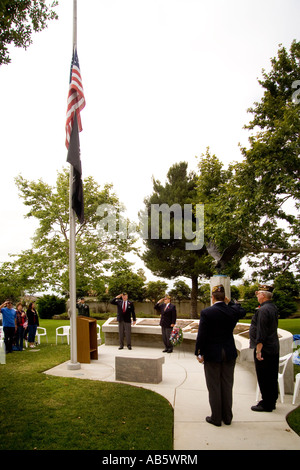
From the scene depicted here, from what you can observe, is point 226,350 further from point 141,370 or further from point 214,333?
point 141,370

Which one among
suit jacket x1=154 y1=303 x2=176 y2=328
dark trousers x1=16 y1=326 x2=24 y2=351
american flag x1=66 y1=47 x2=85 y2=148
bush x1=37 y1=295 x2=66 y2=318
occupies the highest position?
american flag x1=66 y1=47 x2=85 y2=148

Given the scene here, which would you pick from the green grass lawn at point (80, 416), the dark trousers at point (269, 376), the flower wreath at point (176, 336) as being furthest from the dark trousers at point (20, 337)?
the dark trousers at point (269, 376)

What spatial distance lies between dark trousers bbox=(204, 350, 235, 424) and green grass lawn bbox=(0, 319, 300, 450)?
70 centimetres

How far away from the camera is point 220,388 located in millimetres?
5062

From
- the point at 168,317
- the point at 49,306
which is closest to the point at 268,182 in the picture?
the point at 168,317

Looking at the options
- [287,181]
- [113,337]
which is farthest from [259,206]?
[113,337]

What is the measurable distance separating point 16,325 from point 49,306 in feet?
68.4

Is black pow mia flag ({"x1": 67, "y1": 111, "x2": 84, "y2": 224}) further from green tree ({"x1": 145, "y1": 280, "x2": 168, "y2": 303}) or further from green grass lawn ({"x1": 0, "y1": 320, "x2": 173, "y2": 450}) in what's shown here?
green tree ({"x1": 145, "y1": 280, "x2": 168, "y2": 303})

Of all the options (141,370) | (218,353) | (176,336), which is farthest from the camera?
(176,336)

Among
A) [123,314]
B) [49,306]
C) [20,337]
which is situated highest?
[123,314]

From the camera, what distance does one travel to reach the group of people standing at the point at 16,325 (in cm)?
1106

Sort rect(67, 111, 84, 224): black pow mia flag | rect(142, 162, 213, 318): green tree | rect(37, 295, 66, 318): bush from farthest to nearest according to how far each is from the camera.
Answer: rect(37, 295, 66, 318): bush → rect(142, 162, 213, 318): green tree → rect(67, 111, 84, 224): black pow mia flag

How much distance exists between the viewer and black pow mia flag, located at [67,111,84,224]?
8609mm

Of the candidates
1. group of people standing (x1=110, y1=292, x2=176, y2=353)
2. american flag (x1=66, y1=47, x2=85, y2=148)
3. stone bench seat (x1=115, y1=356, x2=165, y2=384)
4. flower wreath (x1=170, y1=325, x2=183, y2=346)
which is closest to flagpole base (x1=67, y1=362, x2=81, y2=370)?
stone bench seat (x1=115, y1=356, x2=165, y2=384)
